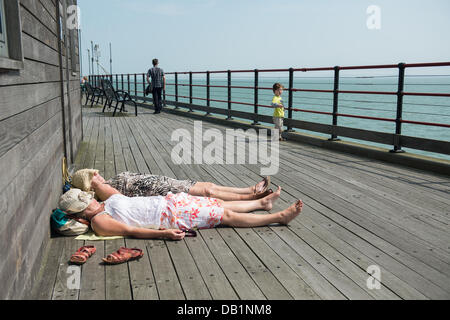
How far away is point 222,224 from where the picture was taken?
314 centimetres

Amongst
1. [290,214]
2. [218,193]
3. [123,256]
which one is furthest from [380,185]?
[123,256]

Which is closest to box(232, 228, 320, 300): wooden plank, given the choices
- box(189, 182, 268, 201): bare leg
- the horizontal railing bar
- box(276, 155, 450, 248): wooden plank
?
box(189, 182, 268, 201): bare leg

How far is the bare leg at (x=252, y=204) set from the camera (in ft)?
10.8

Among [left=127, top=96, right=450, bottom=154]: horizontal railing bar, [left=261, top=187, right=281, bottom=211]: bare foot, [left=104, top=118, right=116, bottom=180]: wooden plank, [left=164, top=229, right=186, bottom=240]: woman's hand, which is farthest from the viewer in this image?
[left=127, top=96, right=450, bottom=154]: horizontal railing bar

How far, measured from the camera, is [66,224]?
2.93m

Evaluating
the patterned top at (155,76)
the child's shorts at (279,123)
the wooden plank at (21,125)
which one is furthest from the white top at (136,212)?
the patterned top at (155,76)

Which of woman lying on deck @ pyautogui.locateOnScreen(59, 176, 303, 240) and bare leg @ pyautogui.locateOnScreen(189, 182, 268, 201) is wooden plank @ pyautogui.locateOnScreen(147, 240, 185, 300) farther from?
bare leg @ pyautogui.locateOnScreen(189, 182, 268, 201)

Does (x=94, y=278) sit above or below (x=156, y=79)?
below

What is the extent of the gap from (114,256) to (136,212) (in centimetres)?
48

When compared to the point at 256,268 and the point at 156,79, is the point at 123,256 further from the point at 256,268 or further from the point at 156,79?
the point at 156,79

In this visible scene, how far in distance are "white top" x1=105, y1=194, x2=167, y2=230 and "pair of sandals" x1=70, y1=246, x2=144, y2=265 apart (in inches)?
13.8

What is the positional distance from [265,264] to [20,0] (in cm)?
193

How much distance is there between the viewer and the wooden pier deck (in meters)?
2.18
